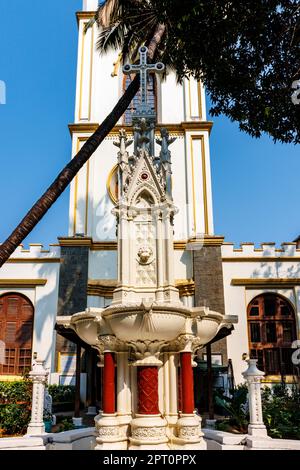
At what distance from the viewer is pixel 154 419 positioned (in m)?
7.50

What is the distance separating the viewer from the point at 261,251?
19.3 m

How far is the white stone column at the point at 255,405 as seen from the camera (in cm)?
952

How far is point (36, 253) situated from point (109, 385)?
495 inches

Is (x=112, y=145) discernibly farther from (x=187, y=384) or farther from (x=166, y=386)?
(x=187, y=384)

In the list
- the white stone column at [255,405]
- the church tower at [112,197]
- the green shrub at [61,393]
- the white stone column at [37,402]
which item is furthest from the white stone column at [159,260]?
the green shrub at [61,393]

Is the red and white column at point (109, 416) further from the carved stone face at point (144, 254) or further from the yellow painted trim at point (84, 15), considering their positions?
the yellow painted trim at point (84, 15)

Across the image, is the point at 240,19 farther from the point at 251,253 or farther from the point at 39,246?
the point at 39,246

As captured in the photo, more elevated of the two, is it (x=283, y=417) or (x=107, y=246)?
(x=107, y=246)

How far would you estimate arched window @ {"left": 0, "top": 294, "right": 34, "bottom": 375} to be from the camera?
59.5 feet

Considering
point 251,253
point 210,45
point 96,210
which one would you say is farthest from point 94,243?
point 210,45

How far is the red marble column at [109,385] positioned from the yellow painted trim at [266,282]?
11499 millimetres

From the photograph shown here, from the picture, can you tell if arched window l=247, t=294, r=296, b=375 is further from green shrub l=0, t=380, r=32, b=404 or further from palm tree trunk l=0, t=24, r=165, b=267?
palm tree trunk l=0, t=24, r=165, b=267

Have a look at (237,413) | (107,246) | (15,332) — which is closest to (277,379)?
(237,413)

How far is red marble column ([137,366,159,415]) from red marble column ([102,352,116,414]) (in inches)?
18.6
